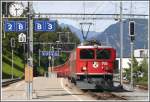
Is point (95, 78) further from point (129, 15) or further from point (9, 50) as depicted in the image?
point (9, 50)

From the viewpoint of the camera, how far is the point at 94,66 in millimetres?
31516

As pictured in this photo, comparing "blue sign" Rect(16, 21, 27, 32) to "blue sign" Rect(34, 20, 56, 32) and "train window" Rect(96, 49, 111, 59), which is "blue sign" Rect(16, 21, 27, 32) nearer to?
"blue sign" Rect(34, 20, 56, 32)

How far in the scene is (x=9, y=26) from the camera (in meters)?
27.9

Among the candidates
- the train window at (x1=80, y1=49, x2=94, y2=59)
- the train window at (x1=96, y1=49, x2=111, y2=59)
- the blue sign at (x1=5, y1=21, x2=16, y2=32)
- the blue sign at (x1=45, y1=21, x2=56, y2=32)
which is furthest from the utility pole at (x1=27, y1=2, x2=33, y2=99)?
the train window at (x1=96, y1=49, x2=111, y2=59)

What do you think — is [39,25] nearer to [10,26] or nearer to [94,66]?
[10,26]

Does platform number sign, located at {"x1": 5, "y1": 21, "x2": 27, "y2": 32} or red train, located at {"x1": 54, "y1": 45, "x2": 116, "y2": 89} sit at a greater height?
platform number sign, located at {"x1": 5, "y1": 21, "x2": 27, "y2": 32}

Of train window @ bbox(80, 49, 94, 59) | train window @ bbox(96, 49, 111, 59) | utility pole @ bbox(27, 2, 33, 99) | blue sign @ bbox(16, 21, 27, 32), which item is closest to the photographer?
utility pole @ bbox(27, 2, 33, 99)

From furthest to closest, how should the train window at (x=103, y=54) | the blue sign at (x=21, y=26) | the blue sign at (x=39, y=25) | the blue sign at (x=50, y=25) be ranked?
the train window at (x=103, y=54) < the blue sign at (x=50, y=25) < the blue sign at (x=39, y=25) < the blue sign at (x=21, y=26)

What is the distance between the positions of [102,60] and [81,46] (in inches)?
62.2

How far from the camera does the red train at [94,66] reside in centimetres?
3114

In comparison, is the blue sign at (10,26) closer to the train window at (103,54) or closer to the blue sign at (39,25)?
the blue sign at (39,25)

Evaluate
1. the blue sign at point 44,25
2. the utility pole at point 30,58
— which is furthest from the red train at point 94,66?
the utility pole at point 30,58

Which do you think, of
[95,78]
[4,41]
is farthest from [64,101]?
[4,41]

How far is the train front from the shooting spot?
102 ft
